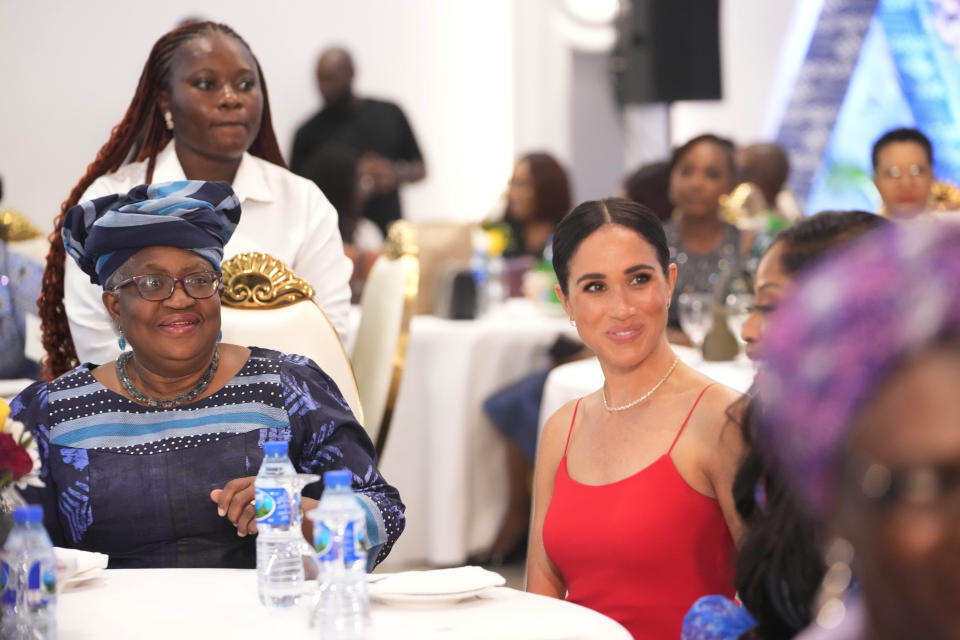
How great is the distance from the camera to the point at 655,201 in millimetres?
6328

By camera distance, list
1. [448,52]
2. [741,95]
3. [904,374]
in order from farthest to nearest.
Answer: [741,95] → [448,52] → [904,374]

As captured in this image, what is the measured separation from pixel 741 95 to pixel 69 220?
791 cm

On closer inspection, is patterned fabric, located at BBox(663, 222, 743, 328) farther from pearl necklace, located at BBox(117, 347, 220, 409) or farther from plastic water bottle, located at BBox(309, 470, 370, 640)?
plastic water bottle, located at BBox(309, 470, 370, 640)

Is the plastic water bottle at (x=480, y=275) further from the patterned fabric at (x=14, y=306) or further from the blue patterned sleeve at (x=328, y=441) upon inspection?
the blue patterned sleeve at (x=328, y=441)

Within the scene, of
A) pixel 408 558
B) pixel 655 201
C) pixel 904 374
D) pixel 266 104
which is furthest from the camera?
pixel 655 201

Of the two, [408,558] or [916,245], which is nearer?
[916,245]

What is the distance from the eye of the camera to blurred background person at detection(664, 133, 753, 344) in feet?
16.6

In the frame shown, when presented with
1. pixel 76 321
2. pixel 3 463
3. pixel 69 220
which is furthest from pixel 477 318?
pixel 3 463

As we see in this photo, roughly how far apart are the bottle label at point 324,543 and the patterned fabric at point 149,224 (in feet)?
2.80

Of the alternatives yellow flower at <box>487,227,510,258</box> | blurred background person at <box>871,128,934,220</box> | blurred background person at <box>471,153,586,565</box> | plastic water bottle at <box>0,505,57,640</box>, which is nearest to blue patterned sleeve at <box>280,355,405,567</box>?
plastic water bottle at <box>0,505,57,640</box>

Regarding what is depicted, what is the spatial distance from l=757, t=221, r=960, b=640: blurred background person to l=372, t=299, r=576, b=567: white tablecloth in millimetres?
4055

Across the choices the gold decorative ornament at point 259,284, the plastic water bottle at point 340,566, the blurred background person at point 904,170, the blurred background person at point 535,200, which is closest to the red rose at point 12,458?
the plastic water bottle at point 340,566

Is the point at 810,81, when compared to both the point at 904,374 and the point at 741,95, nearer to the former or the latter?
the point at 741,95

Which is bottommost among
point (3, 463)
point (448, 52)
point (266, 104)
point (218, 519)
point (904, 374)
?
point (218, 519)
